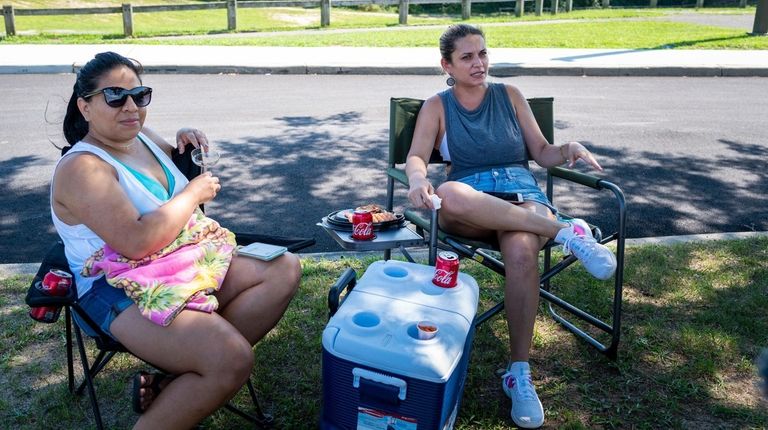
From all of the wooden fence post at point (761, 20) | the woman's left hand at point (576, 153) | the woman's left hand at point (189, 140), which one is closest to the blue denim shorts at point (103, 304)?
the woman's left hand at point (189, 140)

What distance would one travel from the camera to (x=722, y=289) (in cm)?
364

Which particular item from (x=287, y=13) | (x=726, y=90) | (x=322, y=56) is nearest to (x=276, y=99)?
(x=322, y=56)

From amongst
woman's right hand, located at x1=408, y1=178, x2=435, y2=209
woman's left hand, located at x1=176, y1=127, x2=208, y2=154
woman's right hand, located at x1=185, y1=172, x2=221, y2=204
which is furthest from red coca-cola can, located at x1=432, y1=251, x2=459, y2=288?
woman's left hand, located at x1=176, y1=127, x2=208, y2=154

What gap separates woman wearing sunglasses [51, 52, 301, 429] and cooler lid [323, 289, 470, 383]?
31 cm

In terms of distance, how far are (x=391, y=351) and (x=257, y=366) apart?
1.01m

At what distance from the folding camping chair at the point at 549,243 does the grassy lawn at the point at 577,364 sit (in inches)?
4.3

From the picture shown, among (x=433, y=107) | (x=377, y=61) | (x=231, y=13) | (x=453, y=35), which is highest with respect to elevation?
(x=231, y=13)

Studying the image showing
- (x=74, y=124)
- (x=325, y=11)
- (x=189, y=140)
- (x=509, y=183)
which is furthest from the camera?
(x=325, y=11)

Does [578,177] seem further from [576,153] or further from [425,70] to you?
[425,70]

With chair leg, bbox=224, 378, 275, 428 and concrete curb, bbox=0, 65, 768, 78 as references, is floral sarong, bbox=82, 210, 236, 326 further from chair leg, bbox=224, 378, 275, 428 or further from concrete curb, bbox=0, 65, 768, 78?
concrete curb, bbox=0, 65, 768, 78

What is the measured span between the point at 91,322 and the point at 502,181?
1940 millimetres

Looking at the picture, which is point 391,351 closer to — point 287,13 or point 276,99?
point 276,99

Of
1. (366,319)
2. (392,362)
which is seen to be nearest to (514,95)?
(366,319)

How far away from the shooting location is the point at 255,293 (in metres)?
2.54
